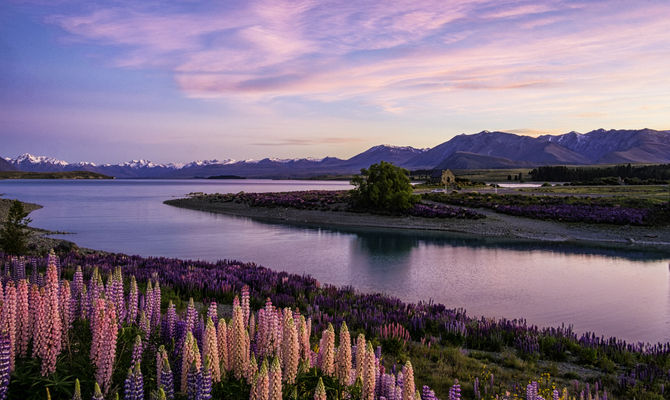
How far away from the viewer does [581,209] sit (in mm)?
50250

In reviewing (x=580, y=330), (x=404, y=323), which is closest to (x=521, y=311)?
(x=580, y=330)

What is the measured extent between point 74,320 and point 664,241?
47.3 metres

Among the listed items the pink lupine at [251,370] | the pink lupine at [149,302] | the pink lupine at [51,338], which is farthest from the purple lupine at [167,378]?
the pink lupine at [149,302]

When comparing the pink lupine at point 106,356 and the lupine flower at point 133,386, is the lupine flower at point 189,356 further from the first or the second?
the pink lupine at point 106,356

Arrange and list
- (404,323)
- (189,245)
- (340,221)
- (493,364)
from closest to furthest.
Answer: (493,364), (404,323), (189,245), (340,221)

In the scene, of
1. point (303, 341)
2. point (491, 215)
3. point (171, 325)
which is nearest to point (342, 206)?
point (491, 215)

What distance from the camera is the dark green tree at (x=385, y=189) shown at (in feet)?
187

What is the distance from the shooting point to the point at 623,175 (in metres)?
134

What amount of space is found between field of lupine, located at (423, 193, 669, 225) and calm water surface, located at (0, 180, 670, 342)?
1075 centimetres

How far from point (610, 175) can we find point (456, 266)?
5136 inches

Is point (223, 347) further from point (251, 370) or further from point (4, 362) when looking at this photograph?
point (4, 362)

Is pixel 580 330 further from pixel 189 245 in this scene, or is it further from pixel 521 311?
pixel 189 245

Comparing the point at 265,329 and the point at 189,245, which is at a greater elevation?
the point at 265,329

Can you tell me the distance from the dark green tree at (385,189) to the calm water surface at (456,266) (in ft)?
28.5
